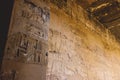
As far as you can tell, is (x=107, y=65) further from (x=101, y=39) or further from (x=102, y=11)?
(x=102, y=11)

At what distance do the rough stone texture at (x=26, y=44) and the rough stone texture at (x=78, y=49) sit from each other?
743 mm

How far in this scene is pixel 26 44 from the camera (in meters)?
1.66

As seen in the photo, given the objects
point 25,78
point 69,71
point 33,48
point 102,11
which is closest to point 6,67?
point 25,78

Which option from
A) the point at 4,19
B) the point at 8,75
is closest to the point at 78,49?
the point at 4,19

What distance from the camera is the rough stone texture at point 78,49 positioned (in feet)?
8.75

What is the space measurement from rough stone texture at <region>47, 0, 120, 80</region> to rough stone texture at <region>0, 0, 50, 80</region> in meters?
0.74

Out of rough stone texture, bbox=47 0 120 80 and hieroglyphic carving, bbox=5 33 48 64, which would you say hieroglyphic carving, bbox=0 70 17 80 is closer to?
hieroglyphic carving, bbox=5 33 48 64

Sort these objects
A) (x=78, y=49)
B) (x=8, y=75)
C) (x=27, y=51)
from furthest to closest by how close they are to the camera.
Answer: (x=78, y=49), (x=27, y=51), (x=8, y=75)

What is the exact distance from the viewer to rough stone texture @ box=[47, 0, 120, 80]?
8.75ft

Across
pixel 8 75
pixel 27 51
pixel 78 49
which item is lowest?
pixel 8 75

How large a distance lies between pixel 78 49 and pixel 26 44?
1.61m

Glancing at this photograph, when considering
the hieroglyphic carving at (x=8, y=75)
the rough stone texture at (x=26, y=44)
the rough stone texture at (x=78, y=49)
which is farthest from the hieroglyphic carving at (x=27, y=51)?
the rough stone texture at (x=78, y=49)

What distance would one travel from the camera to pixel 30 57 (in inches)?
64.2

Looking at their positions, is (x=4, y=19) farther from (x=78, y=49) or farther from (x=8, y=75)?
(x=78, y=49)
